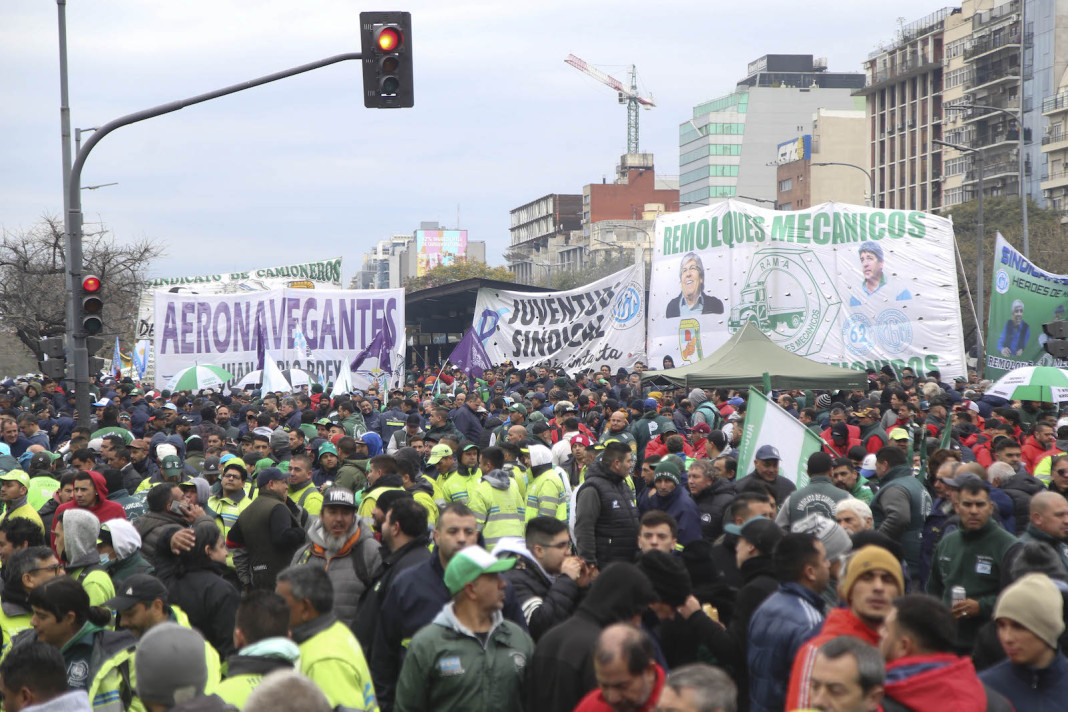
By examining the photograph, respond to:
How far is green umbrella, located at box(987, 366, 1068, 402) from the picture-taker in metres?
13.6

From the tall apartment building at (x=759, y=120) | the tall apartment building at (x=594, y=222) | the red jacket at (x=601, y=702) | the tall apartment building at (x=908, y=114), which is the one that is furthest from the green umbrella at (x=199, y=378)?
the tall apartment building at (x=759, y=120)

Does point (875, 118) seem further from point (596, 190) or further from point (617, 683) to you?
point (617, 683)

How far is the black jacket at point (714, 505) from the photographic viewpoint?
8398 millimetres

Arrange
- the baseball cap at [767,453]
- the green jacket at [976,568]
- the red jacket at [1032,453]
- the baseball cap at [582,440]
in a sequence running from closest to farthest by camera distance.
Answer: the green jacket at [976,568], the baseball cap at [767,453], the baseball cap at [582,440], the red jacket at [1032,453]

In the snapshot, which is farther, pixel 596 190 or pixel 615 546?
pixel 596 190

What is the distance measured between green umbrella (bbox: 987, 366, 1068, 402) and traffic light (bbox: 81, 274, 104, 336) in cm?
1055

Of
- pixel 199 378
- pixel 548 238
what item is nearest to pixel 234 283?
pixel 199 378

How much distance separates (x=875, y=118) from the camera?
10931cm

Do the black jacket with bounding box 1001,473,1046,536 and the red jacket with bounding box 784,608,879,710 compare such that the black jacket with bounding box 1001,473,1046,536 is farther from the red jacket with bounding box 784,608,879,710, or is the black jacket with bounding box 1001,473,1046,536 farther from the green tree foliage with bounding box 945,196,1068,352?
the green tree foliage with bounding box 945,196,1068,352

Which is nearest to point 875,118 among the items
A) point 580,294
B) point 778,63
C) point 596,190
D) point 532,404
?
point 778,63

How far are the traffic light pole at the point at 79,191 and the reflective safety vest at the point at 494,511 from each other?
530 centimetres

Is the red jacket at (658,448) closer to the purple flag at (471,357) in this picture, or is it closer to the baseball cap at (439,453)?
the baseball cap at (439,453)

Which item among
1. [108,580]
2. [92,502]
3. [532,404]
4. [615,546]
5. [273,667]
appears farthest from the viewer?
[532,404]

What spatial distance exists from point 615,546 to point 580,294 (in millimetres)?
21083
